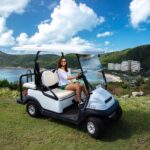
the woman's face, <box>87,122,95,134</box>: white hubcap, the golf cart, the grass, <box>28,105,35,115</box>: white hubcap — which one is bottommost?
the grass

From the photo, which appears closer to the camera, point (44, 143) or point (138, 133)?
point (44, 143)

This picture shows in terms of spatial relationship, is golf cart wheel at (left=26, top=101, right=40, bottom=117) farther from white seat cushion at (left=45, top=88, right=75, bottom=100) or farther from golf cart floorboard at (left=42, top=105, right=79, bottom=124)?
white seat cushion at (left=45, top=88, right=75, bottom=100)

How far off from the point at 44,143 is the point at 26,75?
285cm

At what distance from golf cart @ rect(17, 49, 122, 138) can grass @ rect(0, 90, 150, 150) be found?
11.3 inches

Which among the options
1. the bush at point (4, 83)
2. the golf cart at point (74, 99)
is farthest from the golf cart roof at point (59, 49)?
the bush at point (4, 83)

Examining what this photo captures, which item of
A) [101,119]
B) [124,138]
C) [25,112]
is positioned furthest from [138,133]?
[25,112]

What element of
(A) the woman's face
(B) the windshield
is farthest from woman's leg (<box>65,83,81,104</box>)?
(A) the woman's face

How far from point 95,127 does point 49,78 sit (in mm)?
2399

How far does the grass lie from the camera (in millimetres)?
6531

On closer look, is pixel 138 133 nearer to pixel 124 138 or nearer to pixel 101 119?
pixel 124 138

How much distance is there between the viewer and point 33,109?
27.6ft

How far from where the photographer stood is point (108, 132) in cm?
732

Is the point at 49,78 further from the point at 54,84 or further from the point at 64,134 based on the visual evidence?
the point at 64,134

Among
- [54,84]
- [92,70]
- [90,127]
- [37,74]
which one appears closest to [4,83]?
[54,84]
